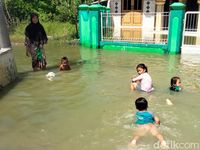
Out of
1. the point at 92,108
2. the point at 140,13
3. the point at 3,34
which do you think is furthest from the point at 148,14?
the point at 92,108

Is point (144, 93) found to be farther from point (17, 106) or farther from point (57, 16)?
point (57, 16)

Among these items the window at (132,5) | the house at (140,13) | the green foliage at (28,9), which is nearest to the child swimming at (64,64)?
the house at (140,13)

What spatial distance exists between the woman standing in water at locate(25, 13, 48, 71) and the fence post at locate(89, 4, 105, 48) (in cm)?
473

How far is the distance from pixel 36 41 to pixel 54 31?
10.6 metres

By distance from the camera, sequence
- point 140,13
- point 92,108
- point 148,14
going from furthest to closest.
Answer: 1. point 140,13
2. point 148,14
3. point 92,108

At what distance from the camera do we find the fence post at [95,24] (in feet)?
46.4

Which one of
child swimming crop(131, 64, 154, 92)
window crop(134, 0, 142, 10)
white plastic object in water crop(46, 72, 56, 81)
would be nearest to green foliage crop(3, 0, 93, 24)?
window crop(134, 0, 142, 10)

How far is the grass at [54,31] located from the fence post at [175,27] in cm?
707

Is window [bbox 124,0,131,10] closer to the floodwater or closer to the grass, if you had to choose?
the grass

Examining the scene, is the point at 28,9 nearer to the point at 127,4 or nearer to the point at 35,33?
the point at 127,4

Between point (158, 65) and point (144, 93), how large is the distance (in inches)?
140

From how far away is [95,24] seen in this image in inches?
561

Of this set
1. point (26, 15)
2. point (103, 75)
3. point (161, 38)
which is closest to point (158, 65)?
point (103, 75)

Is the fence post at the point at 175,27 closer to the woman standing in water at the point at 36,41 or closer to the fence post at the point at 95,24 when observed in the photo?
the fence post at the point at 95,24
